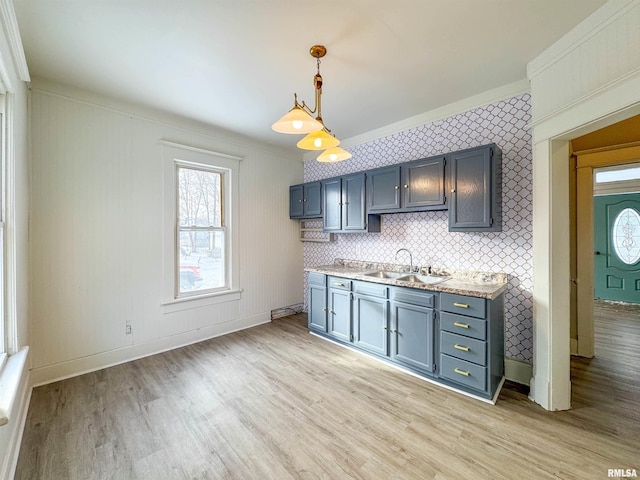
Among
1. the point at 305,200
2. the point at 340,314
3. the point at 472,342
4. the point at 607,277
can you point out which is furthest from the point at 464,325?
the point at 607,277

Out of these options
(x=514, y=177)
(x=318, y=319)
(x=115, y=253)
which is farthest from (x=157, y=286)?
(x=514, y=177)

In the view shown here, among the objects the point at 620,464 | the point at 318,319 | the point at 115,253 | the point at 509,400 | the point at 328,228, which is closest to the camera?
the point at 620,464

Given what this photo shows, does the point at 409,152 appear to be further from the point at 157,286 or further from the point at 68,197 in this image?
the point at 68,197

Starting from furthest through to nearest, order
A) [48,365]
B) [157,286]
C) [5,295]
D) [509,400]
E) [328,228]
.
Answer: [328,228] → [157,286] → [48,365] → [509,400] → [5,295]

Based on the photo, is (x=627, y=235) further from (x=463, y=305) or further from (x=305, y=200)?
(x=305, y=200)

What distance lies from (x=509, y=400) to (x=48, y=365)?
4.38 m

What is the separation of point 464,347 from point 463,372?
230mm

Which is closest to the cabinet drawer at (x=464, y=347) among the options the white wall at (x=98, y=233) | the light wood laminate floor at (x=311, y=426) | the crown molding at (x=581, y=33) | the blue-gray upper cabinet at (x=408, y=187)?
the light wood laminate floor at (x=311, y=426)

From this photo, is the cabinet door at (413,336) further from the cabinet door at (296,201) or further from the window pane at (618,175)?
the window pane at (618,175)

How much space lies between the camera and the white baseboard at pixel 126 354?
261cm

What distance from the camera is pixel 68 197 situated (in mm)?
2709

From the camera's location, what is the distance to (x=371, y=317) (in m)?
3.15

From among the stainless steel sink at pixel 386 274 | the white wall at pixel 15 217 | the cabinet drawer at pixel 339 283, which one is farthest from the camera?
the stainless steel sink at pixel 386 274

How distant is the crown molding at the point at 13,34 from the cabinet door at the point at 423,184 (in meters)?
3.33
